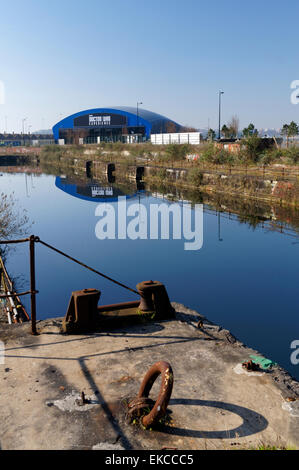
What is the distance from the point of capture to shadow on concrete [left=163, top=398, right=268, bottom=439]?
4173 millimetres

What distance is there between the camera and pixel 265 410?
15.0 ft

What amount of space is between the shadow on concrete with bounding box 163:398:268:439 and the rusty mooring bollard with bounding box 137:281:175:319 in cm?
241

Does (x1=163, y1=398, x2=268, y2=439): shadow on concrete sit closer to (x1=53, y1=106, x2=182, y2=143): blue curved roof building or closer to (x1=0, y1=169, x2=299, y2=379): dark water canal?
(x1=0, y1=169, x2=299, y2=379): dark water canal

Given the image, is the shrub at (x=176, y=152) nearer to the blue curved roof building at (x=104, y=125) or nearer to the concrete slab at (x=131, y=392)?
the concrete slab at (x=131, y=392)

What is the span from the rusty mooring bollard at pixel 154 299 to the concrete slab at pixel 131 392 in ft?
1.15

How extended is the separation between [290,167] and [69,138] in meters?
72.5

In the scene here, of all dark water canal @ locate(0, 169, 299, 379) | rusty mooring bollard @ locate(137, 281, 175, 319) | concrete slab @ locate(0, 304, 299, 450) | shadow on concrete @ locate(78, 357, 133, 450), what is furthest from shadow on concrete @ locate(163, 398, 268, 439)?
dark water canal @ locate(0, 169, 299, 379)

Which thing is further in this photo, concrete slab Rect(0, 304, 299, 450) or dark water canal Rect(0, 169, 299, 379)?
dark water canal Rect(0, 169, 299, 379)

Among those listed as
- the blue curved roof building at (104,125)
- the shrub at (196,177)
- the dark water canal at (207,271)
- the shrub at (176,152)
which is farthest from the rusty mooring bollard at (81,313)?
the blue curved roof building at (104,125)

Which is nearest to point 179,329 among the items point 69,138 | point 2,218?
point 2,218

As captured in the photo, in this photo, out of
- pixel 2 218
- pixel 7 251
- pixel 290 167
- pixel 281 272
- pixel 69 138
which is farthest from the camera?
pixel 69 138

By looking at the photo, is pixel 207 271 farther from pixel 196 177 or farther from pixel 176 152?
pixel 176 152
